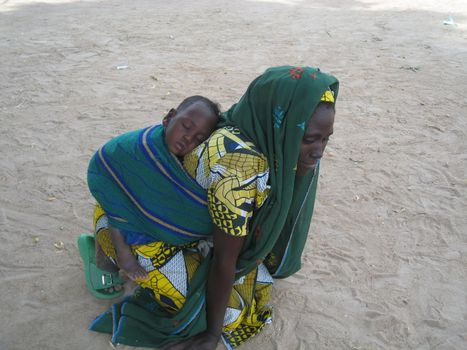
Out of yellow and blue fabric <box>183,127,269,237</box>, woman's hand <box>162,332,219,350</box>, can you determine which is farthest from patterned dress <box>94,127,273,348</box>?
woman's hand <box>162,332,219,350</box>

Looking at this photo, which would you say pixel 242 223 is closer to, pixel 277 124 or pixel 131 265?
pixel 277 124

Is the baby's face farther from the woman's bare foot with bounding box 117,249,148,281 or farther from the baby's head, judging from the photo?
the woman's bare foot with bounding box 117,249,148,281

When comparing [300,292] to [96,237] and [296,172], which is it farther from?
[96,237]

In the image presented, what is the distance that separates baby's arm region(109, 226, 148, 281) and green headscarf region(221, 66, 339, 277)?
46 centimetres

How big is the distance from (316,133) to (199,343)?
108cm

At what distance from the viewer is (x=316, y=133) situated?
5.86ft

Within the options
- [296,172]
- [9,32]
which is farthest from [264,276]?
[9,32]

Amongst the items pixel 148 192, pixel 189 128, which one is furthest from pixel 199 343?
pixel 189 128

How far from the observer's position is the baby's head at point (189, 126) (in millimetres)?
1925

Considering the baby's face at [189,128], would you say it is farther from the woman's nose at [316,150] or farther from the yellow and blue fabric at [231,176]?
the woman's nose at [316,150]

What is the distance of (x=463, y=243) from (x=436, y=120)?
1.79 m

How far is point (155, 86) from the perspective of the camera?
16.3ft

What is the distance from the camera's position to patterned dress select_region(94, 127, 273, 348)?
179 cm

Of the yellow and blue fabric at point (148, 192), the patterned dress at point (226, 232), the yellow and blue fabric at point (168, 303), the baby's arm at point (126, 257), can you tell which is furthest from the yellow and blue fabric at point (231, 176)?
the baby's arm at point (126, 257)
